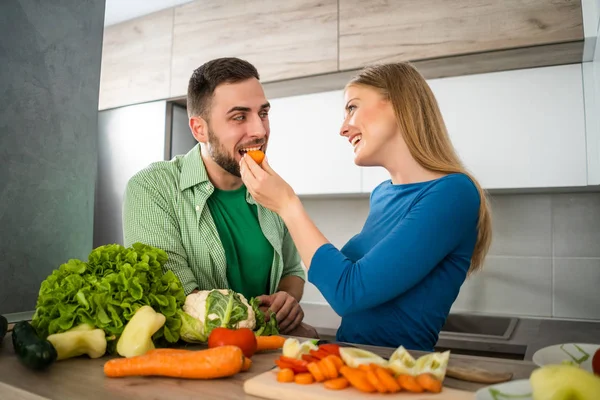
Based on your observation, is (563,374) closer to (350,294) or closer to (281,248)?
(350,294)

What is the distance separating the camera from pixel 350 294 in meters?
1.10

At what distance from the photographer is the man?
4.76 feet

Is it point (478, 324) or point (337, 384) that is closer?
point (337, 384)

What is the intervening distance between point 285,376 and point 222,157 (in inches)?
Result: 36.4

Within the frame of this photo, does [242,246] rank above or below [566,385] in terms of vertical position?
above

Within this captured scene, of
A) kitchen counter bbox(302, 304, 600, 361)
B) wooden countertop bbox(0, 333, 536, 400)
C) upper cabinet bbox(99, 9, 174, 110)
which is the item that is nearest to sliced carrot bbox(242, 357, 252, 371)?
wooden countertop bbox(0, 333, 536, 400)

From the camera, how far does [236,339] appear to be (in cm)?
99

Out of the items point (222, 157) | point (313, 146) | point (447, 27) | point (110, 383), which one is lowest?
point (110, 383)

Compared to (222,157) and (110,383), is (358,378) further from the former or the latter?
(222,157)

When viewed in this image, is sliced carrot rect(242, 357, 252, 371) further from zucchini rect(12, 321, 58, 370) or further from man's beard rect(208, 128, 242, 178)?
man's beard rect(208, 128, 242, 178)

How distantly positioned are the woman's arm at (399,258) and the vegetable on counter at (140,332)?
34cm

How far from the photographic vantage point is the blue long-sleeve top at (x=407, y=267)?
1099 millimetres

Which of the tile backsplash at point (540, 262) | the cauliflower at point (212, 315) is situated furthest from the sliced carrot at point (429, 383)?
the tile backsplash at point (540, 262)

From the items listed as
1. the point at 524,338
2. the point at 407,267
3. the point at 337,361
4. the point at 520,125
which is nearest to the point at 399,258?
the point at 407,267
